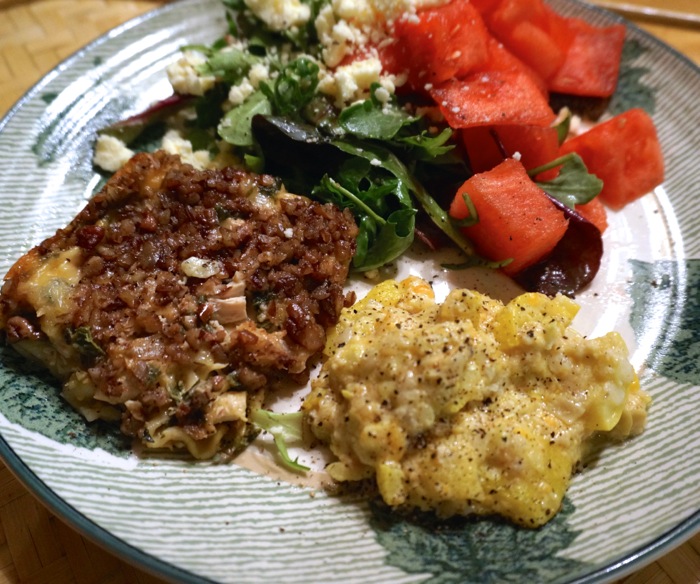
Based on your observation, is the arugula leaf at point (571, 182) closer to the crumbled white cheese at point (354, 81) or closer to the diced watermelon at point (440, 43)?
the diced watermelon at point (440, 43)

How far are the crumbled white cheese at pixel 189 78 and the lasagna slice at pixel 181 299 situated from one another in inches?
32.1

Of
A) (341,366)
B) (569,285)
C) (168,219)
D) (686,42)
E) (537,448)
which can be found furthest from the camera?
(686,42)

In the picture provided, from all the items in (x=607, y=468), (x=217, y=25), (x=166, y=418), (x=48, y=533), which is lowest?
(x=607, y=468)

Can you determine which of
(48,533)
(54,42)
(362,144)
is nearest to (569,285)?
(362,144)

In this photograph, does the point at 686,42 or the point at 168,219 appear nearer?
the point at 168,219

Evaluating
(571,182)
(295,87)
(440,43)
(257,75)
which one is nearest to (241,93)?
(257,75)

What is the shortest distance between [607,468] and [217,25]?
372 cm

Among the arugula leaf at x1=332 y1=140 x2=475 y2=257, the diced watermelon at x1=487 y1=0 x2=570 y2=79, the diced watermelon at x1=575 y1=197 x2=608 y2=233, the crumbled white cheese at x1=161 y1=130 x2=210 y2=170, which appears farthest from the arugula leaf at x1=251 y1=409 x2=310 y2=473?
the diced watermelon at x1=487 y1=0 x2=570 y2=79

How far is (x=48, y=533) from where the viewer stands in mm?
2428

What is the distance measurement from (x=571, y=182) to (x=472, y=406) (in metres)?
1.65

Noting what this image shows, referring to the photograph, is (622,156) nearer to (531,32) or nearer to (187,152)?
(531,32)

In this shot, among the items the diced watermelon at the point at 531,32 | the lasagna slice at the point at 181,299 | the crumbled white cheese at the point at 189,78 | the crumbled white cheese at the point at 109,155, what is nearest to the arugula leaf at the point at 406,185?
the lasagna slice at the point at 181,299

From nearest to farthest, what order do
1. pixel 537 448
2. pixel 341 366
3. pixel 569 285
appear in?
pixel 537 448, pixel 341 366, pixel 569 285

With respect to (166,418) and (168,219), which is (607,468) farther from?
(168,219)
